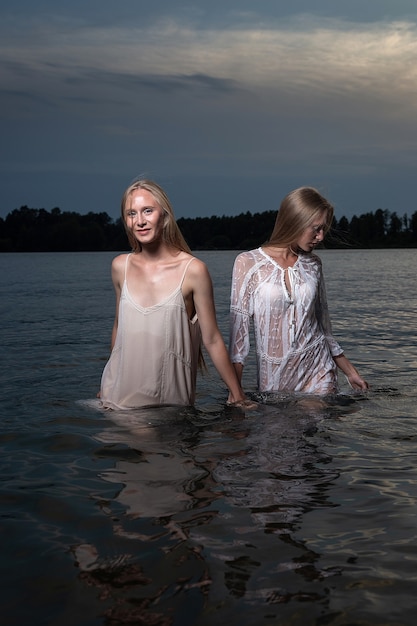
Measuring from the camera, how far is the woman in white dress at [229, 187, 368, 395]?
634 centimetres

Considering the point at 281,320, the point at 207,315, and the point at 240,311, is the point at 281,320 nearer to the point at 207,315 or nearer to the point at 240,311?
the point at 240,311

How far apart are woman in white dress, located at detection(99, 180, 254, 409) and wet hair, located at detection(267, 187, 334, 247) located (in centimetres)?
83

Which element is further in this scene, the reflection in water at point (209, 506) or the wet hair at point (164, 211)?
the wet hair at point (164, 211)

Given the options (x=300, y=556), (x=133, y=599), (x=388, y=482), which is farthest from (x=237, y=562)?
(x=388, y=482)

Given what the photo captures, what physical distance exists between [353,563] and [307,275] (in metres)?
3.05

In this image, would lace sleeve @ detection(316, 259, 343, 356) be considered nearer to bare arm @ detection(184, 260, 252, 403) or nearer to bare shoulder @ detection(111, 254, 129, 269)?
bare arm @ detection(184, 260, 252, 403)

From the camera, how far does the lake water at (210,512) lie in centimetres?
342

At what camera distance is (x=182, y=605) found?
338 centimetres

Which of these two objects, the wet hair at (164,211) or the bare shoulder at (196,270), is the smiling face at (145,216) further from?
the bare shoulder at (196,270)

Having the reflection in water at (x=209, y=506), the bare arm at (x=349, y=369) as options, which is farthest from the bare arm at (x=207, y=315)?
the bare arm at (x=349, y=369)

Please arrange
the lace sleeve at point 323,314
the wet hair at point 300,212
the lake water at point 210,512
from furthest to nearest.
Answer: the lace sleeve at point 323,314 → the wet hair at point 300,212 → the lake water at point 210,512

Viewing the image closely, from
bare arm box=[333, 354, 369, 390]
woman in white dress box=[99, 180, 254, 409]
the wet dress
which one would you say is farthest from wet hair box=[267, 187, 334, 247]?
bare arm box=[333, 354, 369, 390]

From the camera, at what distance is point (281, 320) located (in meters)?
6.52

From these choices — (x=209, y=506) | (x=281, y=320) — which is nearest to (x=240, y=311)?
(x=281, y=320)
